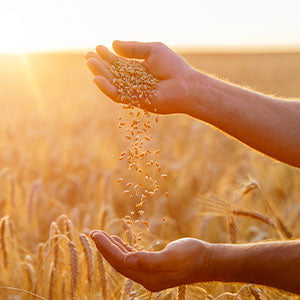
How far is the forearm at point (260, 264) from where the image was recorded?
1560mm

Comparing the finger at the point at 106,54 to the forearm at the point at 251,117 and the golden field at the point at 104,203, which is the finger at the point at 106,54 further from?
the golden field at the point at 104,203

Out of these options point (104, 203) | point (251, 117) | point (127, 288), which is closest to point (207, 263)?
point (127, 288)

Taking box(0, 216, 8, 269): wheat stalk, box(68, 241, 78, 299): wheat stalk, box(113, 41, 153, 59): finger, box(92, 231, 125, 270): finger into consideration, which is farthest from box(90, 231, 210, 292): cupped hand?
box(113, 41, 153, 59): finger

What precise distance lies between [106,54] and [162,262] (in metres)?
1.08

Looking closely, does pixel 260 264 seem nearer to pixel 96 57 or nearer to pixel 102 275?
pixel 102 275

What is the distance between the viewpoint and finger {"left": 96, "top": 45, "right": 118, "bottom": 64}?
7.49 feet

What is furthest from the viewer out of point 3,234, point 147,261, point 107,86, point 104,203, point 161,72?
point 104,203

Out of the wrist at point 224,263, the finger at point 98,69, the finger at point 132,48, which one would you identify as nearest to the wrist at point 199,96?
the finger at point 132,48

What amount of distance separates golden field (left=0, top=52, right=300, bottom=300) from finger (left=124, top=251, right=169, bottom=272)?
0.36ft

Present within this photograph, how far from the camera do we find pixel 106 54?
2287 millimetres

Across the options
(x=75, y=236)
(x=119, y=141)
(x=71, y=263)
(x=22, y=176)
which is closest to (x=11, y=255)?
(x=75, y=236)

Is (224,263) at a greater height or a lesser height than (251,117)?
lesser

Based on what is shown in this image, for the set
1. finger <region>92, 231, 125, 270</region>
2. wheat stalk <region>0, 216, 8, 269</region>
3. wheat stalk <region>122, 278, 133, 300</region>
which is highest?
wheat stalk <region>0, 216, 8, 269</region>

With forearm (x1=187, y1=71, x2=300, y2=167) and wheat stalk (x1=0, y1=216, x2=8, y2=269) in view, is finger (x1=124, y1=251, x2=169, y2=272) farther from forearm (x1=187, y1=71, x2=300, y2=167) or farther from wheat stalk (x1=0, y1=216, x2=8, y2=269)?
forearm (x1=187, y1=71, x2=300, y2=167)
